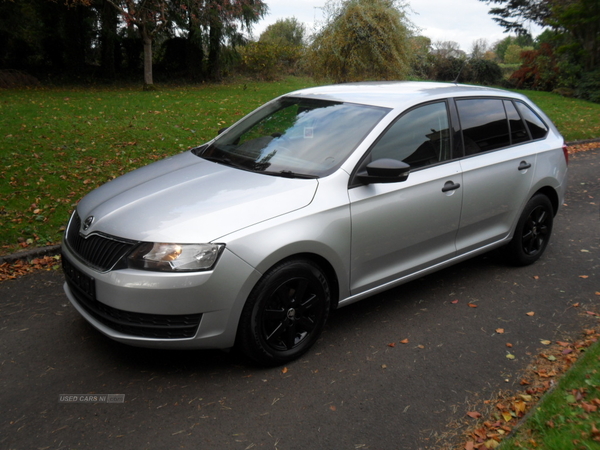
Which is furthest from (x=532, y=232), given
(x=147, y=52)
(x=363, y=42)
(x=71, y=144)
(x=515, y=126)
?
(x=147, y=52)

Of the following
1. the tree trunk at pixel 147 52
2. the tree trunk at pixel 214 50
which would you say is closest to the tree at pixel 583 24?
the tree trunk at pixel 214 50

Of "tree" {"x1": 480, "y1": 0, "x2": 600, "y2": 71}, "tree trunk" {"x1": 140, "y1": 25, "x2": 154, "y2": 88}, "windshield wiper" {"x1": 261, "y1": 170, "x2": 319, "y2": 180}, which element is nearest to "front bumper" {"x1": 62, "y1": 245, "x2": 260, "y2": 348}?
"windshield wiper" {"x1": 261, "y1": 170, "x2": 319, "y2": 180}

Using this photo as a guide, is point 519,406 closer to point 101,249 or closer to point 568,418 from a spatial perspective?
point 568,418

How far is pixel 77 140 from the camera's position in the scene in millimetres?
10430

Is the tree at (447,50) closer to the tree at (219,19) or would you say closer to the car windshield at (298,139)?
the tree at (219,19)

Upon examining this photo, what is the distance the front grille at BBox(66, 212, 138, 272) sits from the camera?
346 centimetres

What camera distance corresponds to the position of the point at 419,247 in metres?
4.50

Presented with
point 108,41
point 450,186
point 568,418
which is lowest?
point 568,418

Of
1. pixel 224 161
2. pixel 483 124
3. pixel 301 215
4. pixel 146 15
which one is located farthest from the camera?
pixel 146 15

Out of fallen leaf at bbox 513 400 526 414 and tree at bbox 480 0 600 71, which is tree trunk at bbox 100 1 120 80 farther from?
fallen leaf at bbox 513 400 526 414

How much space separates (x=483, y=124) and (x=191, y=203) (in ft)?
9.50

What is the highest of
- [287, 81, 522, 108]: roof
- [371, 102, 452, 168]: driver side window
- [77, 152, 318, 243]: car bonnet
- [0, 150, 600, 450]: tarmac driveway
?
[287, 81, 522, 108]: roof

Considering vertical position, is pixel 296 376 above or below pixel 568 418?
below

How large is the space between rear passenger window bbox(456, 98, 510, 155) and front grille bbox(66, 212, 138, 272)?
9.90 ft
